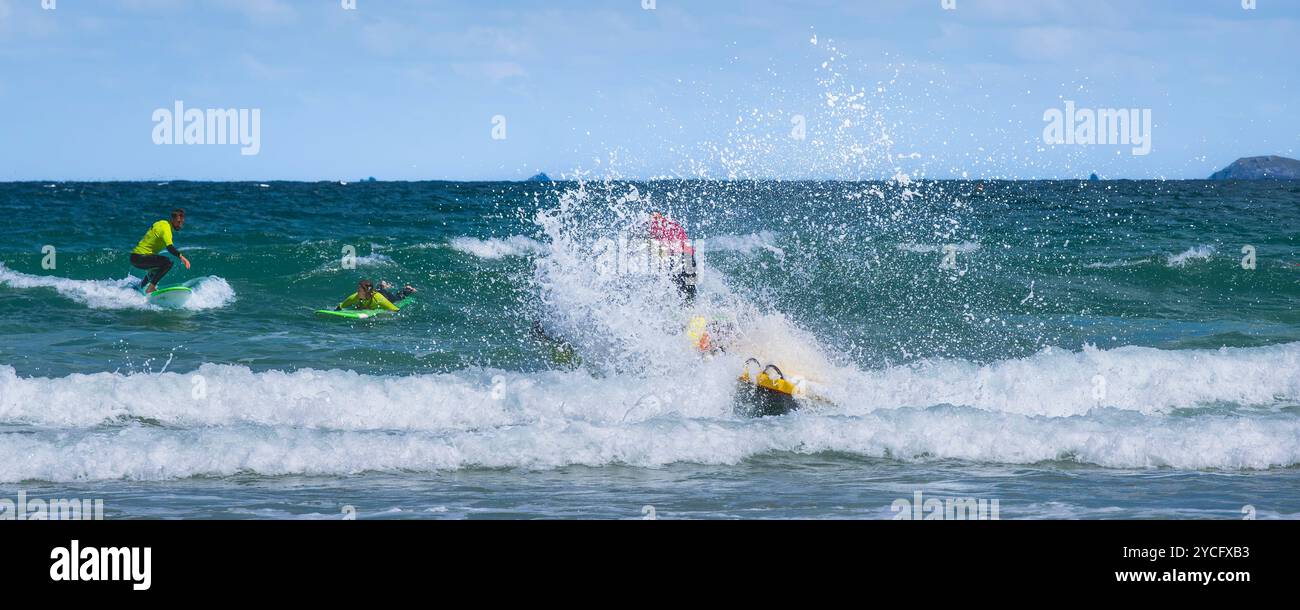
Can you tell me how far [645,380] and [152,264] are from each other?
9.50 metres

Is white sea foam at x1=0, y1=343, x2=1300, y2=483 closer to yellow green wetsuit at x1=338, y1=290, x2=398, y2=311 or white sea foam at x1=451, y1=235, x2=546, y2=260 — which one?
yellow green wetsuit at x1=338, y1=290, x2=398, y2=311

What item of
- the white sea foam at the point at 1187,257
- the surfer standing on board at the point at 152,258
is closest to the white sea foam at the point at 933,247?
the white sea foam at the point at 1187,257

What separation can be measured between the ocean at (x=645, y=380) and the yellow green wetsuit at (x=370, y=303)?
436 mm

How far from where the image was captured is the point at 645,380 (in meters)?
10.7

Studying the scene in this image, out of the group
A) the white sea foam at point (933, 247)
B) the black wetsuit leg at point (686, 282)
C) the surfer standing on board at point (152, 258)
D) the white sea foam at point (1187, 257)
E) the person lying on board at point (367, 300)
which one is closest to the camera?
the black wetsuit leg at point (686, 282)

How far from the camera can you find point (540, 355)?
12750 mm

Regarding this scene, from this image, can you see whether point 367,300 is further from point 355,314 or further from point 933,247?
point 933,247

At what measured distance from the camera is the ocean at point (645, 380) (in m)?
7.41

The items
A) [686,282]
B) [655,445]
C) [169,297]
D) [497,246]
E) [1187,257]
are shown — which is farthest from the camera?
[497,246]

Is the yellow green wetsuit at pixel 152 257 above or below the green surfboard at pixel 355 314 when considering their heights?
above

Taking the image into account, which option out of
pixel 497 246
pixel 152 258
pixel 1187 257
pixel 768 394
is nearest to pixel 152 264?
pixel 152 258

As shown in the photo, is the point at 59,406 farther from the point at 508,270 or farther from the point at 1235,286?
the point at 1235,286

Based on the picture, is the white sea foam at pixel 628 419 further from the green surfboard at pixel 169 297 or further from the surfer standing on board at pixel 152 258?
the surfer standing on board at pixel 152 258

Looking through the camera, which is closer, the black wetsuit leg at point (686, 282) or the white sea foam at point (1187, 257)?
the black wetsuit leg at point (686, 282)
